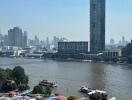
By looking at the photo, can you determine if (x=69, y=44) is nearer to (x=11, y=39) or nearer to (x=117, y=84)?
(x=117, y=84)

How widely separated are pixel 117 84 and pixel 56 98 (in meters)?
3.53

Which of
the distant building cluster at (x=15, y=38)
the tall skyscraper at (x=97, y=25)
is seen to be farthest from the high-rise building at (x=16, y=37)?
the tall skyscraper at (x=97, y=25)

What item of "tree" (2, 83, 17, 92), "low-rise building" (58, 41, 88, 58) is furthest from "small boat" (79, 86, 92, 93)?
"low-rise building" (58, 41, 88, 58)

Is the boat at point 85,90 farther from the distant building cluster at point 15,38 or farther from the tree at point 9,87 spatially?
the distant building cluster at point 15,38

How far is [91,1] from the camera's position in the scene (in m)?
27.2

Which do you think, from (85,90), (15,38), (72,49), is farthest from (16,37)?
(85,90)

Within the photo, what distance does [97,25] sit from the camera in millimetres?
26625

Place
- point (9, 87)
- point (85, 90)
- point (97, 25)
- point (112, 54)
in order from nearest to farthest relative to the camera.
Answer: point (9, 87) < point (85, 90) < point (112, 54) < point (97, 25)

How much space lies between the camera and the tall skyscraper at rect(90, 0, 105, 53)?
26.6 m

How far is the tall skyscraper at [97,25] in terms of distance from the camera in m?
26.6

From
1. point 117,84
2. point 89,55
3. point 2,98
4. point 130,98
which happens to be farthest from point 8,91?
point 89,55

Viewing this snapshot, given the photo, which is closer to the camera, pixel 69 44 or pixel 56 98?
pixel 56 98

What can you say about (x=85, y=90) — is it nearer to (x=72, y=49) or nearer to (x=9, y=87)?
(x=9, y=87)

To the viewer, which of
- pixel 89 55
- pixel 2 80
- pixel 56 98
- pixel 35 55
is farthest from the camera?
pixel 35 55
